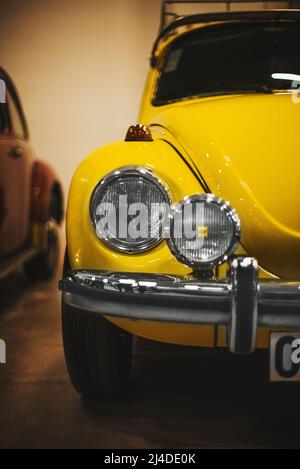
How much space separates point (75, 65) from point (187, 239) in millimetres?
5692

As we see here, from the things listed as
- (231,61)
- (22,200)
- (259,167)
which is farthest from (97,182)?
(22,200)

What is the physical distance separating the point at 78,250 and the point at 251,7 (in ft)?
18.6

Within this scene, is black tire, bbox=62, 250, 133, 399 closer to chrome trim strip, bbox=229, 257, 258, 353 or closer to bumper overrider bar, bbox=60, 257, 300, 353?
bumper overrider bar, bbox=60, 257, 300, 353

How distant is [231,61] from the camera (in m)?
2.96

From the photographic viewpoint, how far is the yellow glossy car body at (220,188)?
1.79 m

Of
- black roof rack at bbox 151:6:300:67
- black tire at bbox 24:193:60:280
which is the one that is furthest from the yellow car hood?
black tire at bbox 24:193:60:280

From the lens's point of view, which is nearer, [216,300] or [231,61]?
[216,300]

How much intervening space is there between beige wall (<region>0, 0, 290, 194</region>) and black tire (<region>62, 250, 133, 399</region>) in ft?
16.8

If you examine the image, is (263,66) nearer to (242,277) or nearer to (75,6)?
(242,277)

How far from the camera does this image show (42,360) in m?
2.67

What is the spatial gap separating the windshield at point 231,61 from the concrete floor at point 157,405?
129cm

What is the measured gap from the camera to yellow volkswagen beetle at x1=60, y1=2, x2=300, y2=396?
64.0 inches

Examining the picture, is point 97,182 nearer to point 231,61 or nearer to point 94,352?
point 94,352
